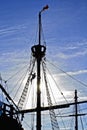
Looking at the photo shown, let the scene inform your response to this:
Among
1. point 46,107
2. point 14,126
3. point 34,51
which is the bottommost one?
point 14,126

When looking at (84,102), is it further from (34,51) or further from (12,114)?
(12,114)

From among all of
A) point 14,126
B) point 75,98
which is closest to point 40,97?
point 14,126

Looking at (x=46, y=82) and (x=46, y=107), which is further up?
(x=46, y=82)

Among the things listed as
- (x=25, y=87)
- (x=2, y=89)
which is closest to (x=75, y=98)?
(x=25, y=87)

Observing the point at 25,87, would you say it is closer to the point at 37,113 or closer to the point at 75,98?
the point at 37,113

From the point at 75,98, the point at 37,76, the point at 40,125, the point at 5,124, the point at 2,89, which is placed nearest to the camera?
the point at 5,124

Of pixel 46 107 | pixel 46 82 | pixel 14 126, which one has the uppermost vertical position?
pixel 46 82

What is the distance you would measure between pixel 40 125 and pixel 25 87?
7.41 metres

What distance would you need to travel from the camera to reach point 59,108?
205 feet

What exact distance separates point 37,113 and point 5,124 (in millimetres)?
15093

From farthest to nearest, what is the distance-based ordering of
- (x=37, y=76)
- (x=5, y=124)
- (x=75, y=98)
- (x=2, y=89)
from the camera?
(x=75, y=98), (x=37, y=76), (x=2, y=89), (x=5, y=124)

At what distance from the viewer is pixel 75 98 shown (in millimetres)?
79188

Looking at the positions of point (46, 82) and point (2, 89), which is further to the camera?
point (46, 82)

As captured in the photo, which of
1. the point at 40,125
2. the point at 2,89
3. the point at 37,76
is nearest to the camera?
the point at 2,89
